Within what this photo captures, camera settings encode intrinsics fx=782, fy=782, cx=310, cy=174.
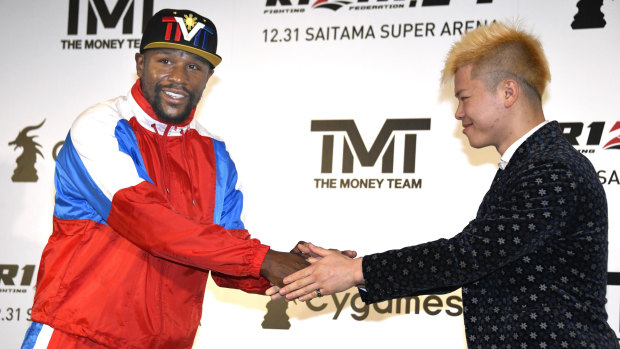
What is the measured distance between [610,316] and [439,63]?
173 cm

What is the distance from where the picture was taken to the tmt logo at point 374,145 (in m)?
4.63

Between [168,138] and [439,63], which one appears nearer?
[168,138]

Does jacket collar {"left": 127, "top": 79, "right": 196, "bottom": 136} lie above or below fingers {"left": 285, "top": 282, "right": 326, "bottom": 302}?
above

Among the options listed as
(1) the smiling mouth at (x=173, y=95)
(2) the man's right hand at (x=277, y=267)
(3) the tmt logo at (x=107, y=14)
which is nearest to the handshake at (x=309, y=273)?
(2) the man's right hand at (x=277, y=267)

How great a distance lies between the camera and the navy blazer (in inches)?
97.2

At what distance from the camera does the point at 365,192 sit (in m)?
4.64

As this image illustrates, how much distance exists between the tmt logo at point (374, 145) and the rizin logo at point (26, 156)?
195cm

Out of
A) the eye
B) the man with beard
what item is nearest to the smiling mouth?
the man with beard

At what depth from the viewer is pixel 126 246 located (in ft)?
9.84

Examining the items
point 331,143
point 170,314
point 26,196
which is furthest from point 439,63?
point 26,196

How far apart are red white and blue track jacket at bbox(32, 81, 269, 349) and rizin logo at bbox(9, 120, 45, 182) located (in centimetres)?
216

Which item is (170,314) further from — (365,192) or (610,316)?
(610,316)

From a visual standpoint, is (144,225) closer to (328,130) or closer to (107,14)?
(328,130)

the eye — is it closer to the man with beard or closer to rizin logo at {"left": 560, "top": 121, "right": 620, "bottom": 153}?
the man with beard
